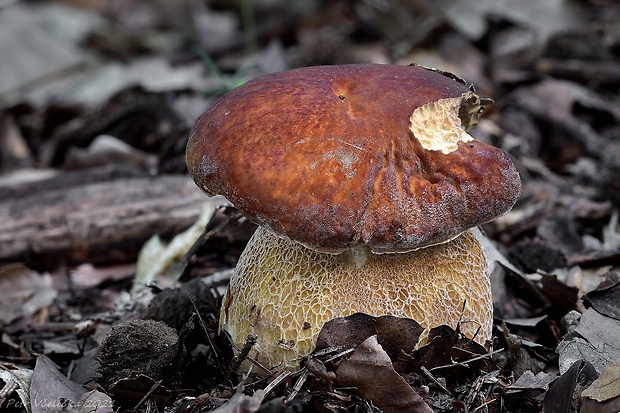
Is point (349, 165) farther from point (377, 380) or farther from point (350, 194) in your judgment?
point (377, 380)

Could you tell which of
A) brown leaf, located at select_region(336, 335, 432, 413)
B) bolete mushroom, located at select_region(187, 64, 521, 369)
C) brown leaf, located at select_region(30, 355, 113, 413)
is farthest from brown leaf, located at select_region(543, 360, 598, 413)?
brown leaf, located at select_region(30, 355, 113, 413)

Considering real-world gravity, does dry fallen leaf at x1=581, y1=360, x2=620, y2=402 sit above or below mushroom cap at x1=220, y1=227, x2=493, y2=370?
below

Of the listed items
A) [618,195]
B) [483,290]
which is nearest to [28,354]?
[483,290]

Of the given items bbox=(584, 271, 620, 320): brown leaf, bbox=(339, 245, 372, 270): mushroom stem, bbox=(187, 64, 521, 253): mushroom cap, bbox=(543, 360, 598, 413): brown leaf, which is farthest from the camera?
bbox=(584, 271, 620, 320): brown leaf

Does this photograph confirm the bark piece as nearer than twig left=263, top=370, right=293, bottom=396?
No

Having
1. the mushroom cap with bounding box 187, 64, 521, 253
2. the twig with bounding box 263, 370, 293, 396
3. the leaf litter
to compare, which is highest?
the mushroom cap with bounding box 187, 64, 521, 253

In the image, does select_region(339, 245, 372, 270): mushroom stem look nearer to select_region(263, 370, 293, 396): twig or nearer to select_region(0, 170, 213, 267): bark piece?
select_region(263, 370, 293, 396): twig

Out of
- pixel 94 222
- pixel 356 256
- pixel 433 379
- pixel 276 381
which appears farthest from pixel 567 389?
pixel 94 222
